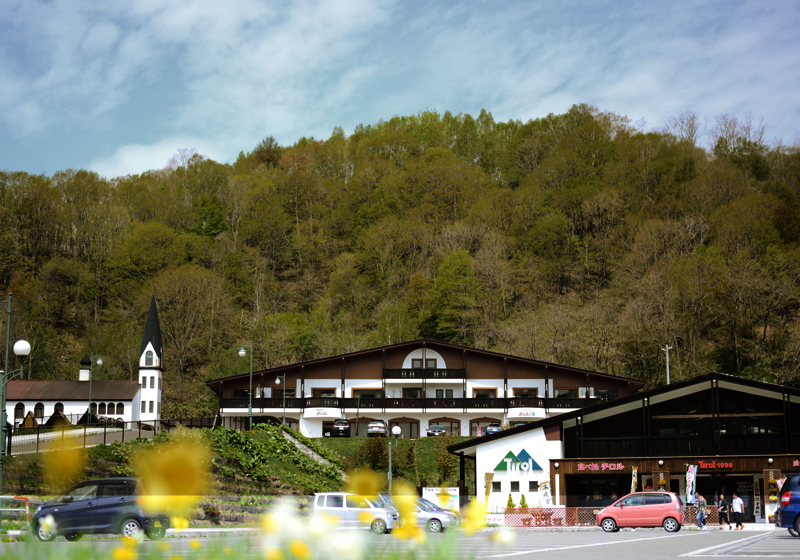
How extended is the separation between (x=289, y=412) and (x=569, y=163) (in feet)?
159

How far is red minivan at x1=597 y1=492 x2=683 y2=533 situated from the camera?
26.1 metres

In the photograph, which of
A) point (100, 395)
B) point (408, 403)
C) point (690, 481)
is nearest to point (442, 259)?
point (408, 403)

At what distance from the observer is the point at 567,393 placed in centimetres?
6188

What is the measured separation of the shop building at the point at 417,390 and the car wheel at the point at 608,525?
32.7 meters

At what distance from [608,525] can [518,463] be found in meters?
12.5

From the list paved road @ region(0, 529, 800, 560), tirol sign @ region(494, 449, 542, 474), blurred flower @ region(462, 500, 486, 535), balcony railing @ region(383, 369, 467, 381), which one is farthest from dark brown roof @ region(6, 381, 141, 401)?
blurred flower @ region(462, 500, 486, 535)

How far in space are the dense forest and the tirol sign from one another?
1171 inches

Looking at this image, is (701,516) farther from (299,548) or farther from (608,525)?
(299,548)

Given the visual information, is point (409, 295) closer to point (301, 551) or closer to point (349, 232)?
point (349, 232)

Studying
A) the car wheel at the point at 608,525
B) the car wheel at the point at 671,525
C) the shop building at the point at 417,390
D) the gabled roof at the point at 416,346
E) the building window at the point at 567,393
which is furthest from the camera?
the building window at the point at 567,393

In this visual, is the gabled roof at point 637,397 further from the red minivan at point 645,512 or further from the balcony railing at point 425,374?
the balcony railing at point 425,374

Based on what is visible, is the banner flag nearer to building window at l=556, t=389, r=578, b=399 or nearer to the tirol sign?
the tirol sign

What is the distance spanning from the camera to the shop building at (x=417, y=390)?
199ft

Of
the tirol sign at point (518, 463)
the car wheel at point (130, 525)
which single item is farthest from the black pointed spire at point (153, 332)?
the car wheel at point (130, 525)
